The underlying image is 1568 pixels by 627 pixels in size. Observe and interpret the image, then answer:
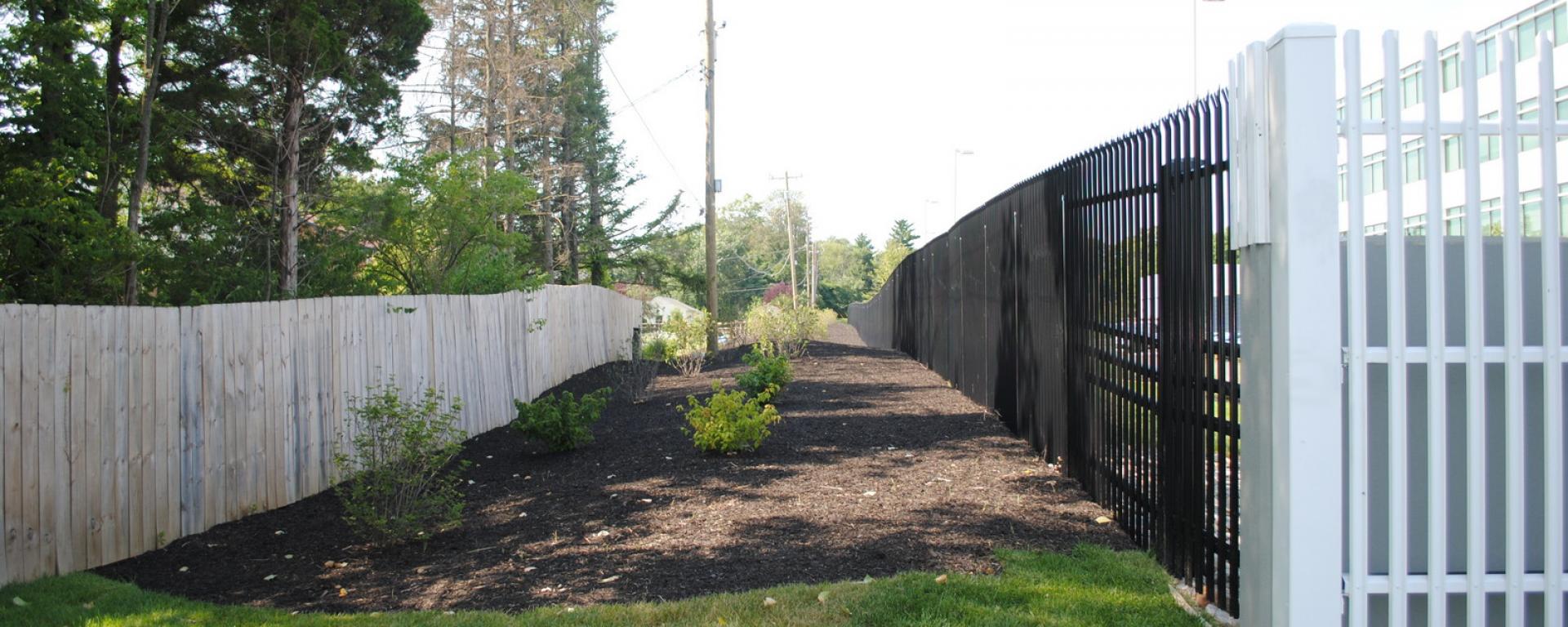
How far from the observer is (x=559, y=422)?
7477 mm

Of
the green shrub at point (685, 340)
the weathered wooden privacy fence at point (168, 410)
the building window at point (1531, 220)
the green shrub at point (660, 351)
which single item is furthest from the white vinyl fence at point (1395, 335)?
the green shrub at point (660, 351)

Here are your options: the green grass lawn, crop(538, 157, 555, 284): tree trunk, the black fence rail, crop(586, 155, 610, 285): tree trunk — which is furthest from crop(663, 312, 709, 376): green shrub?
the green grass lawn

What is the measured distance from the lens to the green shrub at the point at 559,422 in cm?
746

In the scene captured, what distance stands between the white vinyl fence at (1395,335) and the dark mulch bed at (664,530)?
170 centimetres

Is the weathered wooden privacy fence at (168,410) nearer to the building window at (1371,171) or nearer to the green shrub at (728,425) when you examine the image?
the green shrub at (728,425)

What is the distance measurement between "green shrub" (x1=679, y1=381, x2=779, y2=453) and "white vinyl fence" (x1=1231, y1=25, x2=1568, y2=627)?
14.8 ft

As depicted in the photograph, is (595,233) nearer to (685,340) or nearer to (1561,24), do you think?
(685,340)

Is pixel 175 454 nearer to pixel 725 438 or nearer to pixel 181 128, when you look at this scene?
pixel 725 438

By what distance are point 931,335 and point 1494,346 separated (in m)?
12.0

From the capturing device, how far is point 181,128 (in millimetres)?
10445

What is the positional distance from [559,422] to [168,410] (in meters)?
2.74

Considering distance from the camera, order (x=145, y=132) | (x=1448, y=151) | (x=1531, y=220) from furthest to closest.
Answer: (x=145, y=132), (x=1531, y=220), (x=1448, y=151)

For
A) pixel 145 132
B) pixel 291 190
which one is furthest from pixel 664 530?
pixel 291 190

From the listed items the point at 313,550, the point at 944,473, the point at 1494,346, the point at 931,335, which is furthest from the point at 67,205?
the point at 931,335
